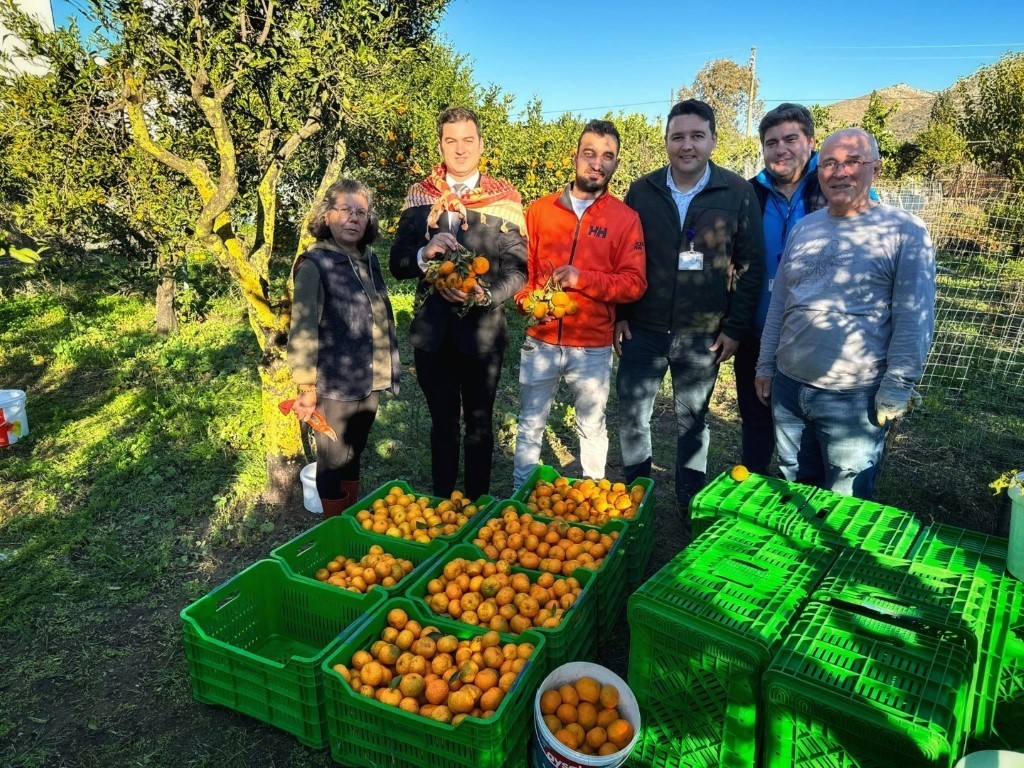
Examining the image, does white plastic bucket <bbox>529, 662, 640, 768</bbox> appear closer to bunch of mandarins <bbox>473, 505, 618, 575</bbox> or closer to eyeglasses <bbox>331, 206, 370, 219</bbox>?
bunch of mandarins <bbox>473, 505, 618, 575</bbox>

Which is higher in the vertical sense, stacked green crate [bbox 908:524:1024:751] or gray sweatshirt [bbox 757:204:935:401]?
gray sweatshirt [bbox 757:204:935:401]

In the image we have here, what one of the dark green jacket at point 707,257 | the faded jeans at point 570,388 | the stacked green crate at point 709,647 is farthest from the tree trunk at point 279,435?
the stacked green crate at point 709,647

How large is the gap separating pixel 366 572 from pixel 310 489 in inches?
57.0

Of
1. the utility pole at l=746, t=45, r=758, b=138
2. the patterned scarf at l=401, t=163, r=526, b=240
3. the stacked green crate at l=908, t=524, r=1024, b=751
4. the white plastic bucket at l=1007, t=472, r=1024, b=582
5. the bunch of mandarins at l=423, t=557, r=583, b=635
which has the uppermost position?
the utility pole at l=746, t=45, r=758, b=138

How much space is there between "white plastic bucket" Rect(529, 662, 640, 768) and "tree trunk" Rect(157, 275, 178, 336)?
336 inches

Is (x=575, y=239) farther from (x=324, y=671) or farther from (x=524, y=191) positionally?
(x=524, y=191)

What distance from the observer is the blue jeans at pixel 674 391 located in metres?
3.84

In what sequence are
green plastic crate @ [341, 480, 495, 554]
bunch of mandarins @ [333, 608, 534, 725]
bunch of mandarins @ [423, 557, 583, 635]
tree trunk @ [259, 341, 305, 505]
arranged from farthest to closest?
tree trunk @ [259, 341, 305, 505] → green plastic crate @ [341, 480, 495, 554] → bunch of mandarins @ [423, 557, 583, 635] → bunch of mandarins @ [333, 608, 534, 725]

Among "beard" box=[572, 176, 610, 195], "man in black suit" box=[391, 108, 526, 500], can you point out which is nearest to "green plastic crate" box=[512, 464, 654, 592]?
"man in black suit" box=[391, 108, 526, 500]

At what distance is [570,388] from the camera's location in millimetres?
3979

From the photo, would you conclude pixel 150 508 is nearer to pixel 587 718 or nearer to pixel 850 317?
pixel 587 718

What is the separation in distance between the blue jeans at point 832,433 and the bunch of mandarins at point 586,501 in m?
0.90

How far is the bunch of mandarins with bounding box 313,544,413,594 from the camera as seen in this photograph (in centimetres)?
309

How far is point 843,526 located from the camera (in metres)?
2.69
